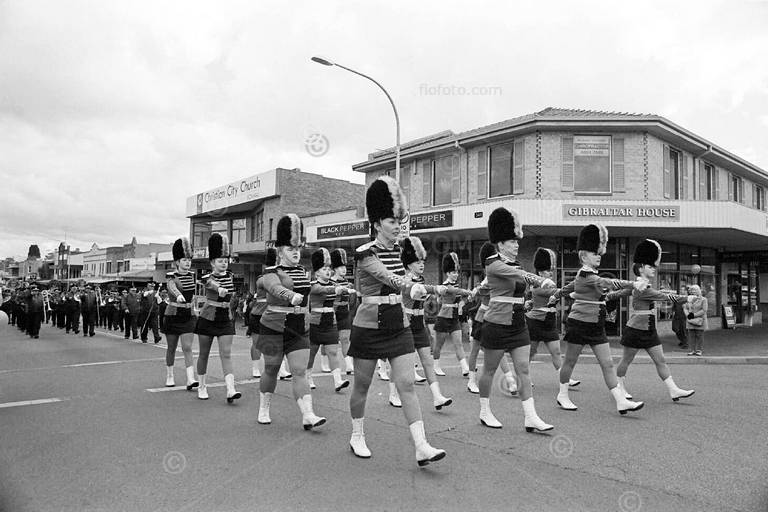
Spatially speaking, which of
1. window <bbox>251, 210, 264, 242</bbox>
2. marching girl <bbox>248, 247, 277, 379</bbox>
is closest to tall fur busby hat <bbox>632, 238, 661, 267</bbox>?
marching girl <bbox>248, 247, 277, 379</bbox>

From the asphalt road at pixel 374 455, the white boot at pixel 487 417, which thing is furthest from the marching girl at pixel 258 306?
the white boot at pixel 487 417

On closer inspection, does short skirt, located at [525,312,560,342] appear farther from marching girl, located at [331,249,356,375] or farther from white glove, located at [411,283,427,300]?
white glove, located at [411,283,427,300]

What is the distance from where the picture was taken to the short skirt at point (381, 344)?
4.87m

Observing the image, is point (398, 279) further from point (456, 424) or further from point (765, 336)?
point (765, 336)

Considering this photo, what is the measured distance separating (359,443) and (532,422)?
1.88 metres

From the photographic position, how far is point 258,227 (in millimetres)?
35062

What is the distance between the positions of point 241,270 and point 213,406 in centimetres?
2920

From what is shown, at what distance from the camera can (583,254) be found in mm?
7039

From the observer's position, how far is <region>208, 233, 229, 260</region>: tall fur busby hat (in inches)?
313

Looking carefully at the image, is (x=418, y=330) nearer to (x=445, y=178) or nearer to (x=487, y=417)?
(x=487, y=417)

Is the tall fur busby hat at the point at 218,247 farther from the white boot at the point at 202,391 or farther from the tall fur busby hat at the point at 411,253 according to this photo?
the tall fur busby hat at the point at 411,253

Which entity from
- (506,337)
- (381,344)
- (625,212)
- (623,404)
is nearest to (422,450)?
(381,344)

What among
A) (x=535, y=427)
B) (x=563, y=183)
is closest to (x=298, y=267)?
(x=535, y=427)

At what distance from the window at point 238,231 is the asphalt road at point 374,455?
2988 cm
